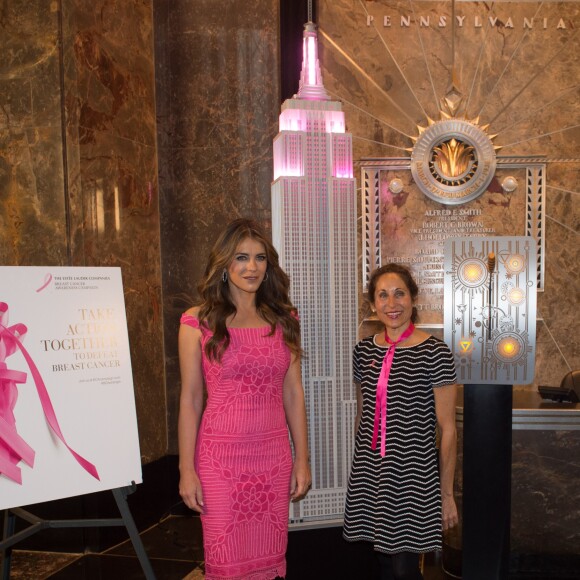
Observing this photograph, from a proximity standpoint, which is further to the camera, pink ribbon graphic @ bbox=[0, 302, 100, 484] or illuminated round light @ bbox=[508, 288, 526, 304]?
illuminated round light @ bbox=[508, 288, 526, 304]

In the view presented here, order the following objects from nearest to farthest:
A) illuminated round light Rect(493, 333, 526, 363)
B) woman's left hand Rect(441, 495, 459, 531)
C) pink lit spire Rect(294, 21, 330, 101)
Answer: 1. woman's left hand Rect(441, 495, 459, 531)
2. illuminated round light Rect(493, 333, 526, 363)
3. pink lit spire Rect(294, 21, 330, 101)

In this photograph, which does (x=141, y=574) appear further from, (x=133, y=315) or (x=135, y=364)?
(x=133, y=315)

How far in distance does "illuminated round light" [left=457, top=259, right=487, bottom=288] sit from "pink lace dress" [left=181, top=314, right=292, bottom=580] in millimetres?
780

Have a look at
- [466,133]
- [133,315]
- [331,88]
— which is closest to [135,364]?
[133,315]

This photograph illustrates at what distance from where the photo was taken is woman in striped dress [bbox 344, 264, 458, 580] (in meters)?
2.30

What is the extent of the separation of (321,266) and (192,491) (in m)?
1.31

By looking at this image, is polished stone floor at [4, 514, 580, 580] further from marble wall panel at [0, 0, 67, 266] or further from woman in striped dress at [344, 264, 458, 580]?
marble wall panel at [0, 0, 67, 266]

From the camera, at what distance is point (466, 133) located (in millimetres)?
4645

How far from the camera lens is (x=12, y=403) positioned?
230 cm

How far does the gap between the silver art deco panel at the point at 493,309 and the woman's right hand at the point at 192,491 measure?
1067 mm

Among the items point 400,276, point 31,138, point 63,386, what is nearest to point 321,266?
point 400,276

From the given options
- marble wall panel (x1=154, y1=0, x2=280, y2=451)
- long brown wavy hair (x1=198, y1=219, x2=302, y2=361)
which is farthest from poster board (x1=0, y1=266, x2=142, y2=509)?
marble wall panel (x1=154, y1=0, x2=280, y2=451)

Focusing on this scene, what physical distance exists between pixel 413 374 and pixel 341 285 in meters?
0.92

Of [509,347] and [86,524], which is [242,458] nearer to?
[86,524]
